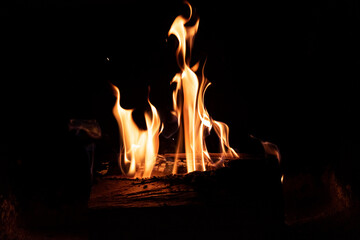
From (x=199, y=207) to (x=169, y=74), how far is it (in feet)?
4.61

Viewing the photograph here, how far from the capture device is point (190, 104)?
99.6 inches

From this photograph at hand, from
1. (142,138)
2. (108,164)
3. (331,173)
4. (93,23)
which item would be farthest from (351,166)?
(93,23)

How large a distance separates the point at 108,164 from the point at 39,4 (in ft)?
4.49

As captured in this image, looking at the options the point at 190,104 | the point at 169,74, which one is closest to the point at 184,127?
the point at 190,104

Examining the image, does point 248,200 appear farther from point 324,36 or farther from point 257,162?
point 324,36

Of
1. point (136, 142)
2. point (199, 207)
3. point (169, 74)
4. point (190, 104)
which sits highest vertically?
point (169, 74)

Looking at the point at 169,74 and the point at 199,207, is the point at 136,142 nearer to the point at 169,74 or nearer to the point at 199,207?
the point at 169,74

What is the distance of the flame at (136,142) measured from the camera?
2.13 meters

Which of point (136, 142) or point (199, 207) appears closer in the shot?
point (199, 207)

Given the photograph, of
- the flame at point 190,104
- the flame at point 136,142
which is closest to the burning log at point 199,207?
the flame at point 136,142

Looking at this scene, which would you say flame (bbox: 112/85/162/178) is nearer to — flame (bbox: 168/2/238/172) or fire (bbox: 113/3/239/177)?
fire (bbox: 113/3/239/177)

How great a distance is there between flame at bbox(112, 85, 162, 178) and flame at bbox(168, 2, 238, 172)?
0.22 metres

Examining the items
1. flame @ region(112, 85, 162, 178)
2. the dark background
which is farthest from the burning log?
the dark background

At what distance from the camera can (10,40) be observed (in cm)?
237
